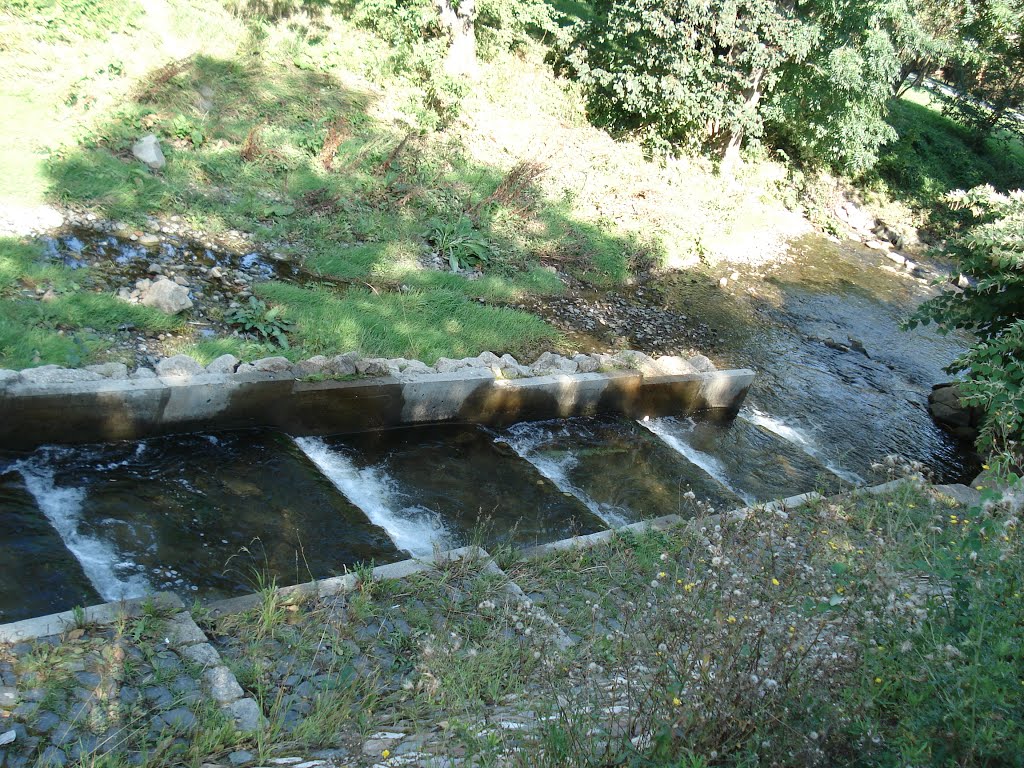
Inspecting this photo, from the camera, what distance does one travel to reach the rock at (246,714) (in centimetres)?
331

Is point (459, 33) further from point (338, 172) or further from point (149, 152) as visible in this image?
point (149, 152)

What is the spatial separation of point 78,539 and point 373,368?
2462 millimetres

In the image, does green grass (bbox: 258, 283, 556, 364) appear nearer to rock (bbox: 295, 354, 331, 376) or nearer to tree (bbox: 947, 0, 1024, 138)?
rock (bbox: 295, 354, 331, 376)

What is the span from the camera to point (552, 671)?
3.52m

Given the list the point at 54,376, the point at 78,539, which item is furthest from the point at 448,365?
the point at 78,539

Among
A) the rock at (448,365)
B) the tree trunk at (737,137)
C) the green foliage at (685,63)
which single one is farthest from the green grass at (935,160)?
the rock at (448,365)

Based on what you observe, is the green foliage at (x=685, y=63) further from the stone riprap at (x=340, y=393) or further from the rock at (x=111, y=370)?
the rock at (x=111, y=370)

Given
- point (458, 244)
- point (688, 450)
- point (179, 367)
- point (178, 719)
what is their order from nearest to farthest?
point (178, 719) → point (179, 367) → point (688, 450) → point (458, 244)

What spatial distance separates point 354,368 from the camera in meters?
6.36

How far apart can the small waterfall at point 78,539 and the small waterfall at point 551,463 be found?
10.0 feet

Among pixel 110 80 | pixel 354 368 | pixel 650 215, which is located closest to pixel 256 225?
pixel 110 80

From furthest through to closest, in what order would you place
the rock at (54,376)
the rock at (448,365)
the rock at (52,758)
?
the rock at (448,365) < the rock at (54,376) < the rock at (52,758)

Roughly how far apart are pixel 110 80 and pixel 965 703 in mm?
10045

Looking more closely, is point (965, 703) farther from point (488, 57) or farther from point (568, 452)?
point (488, 57)
